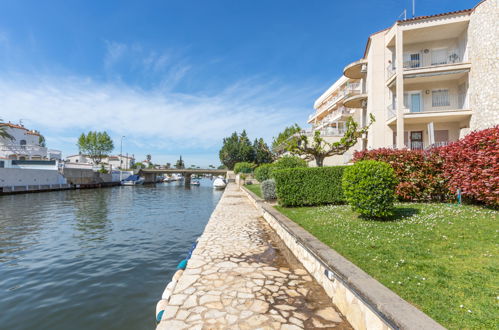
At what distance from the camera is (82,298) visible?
5832mm

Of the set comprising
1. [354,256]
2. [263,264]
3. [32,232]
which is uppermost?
[354,256]

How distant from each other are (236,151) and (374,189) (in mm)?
58955

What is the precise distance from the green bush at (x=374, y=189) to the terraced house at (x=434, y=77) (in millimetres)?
10679

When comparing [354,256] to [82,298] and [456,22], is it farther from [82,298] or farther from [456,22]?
[456,22]

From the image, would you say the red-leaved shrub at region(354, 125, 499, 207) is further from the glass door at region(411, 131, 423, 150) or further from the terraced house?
the glass door at region(411, 131, 423, 150)

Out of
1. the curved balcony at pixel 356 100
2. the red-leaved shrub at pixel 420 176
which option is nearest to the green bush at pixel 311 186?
the red-leaved shrub at pixel 420 176

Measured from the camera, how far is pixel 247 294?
4379 millimetres

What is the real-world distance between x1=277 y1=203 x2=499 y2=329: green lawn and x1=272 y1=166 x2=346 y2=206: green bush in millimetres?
3000

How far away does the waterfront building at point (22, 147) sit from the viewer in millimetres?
51375

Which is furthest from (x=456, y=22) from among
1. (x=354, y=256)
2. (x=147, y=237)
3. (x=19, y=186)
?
(x=19, y=186)

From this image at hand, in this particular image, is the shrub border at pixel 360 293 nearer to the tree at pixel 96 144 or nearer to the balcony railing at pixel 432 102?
the balcony railing at pixel 432 102

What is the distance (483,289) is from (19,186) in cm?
4760

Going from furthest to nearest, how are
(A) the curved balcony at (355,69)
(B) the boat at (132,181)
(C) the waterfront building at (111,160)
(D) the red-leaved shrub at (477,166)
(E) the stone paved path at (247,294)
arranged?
1. (C) the waterfront building at (111,160)
2. (B) the boat at (132,181)
3. (A) the curved balcony at (355,69)
4. (D) the red-leaved shrub at (477,166)
5. (E) the stone paved path at (247,294)

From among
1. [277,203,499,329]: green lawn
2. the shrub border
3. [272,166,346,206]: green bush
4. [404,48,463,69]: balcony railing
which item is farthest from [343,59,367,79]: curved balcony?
the shrub border
